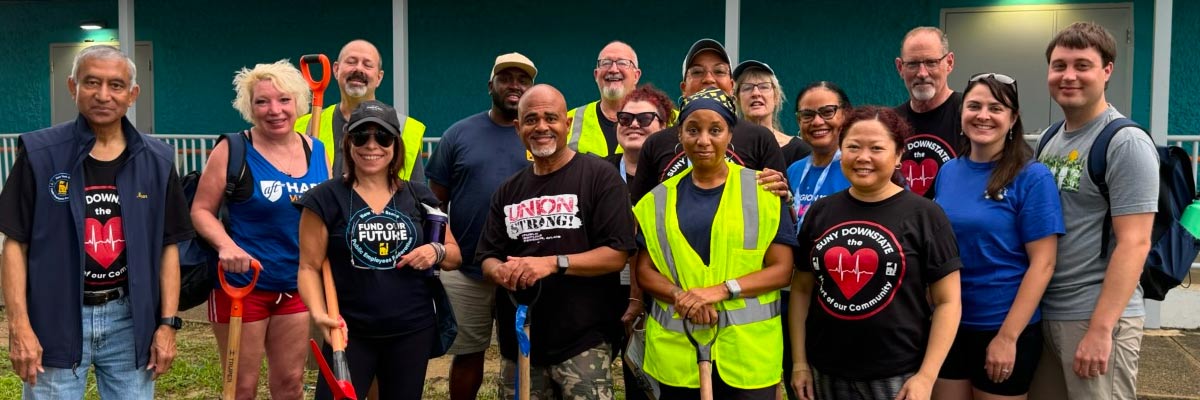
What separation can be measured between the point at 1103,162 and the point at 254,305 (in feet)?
10.8

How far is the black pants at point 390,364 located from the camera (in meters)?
3.54

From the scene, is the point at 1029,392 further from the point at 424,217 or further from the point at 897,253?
the point at 424,217

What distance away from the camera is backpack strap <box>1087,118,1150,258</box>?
3.20 m

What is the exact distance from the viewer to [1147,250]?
10.4 feet

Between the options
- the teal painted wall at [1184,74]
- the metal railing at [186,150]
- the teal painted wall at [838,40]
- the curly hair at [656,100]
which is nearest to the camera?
the curly hair at [656,100]

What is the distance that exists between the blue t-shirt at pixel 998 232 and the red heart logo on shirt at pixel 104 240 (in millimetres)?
2873

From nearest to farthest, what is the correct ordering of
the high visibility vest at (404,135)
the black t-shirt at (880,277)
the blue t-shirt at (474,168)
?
the black t-shirt at (880,277) < the blue t-shirt at (474,168) < the high visibility vest at (404,135)

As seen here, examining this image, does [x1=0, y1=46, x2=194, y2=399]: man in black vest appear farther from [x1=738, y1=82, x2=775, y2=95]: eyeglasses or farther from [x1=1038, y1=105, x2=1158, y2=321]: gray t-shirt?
[x1=1038, y1=105, x2=1158, y2=321]: gray t-shirt

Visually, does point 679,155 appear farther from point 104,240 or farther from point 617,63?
point 104,240

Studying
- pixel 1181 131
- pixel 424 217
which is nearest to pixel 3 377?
pixel 424 217

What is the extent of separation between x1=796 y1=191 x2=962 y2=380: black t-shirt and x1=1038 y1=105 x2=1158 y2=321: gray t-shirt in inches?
18.1

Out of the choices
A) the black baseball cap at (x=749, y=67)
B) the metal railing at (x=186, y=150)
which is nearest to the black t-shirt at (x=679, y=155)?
the black baseball cap at (x=749, y=67)

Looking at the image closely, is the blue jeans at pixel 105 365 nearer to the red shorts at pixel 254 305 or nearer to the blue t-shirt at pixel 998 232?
the red shorts at pixel 254 305

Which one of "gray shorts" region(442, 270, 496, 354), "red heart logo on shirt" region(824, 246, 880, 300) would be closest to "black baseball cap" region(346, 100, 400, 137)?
"gray shorts" region(442, 270, 496, 354)
